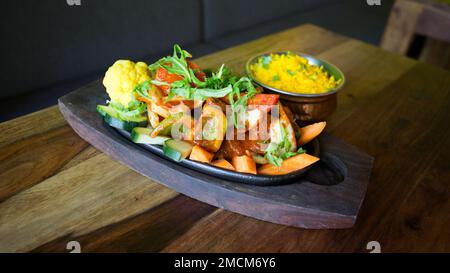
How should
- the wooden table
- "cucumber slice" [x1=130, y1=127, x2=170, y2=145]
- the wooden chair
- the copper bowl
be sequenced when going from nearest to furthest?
the wooden table, "cucumber slice" [x1=130, y1=127, x2=170, y2=145], the copper bowl, the wooden chair

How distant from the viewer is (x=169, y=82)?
103 cm

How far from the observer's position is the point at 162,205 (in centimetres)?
95

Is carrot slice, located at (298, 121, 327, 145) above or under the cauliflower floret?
under

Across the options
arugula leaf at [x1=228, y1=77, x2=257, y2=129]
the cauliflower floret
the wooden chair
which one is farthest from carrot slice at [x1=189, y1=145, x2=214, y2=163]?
the wooden chair

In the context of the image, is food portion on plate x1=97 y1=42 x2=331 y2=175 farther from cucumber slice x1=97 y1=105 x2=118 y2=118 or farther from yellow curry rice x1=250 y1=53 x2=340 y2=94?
yellow curry rice x1=250 y1=53 x2=340 y2=94

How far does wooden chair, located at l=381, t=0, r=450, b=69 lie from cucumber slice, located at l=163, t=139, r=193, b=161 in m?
2.25

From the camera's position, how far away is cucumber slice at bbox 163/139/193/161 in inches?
36.2

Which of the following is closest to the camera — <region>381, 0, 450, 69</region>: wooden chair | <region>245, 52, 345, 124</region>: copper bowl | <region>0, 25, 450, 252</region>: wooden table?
<region>0, 25, 450, 252</region>: wooden table

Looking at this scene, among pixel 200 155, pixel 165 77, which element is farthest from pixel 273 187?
pixel 165 77

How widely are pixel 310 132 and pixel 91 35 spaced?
1297mm

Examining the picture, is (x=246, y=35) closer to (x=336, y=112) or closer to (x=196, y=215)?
(x=336, y=112)

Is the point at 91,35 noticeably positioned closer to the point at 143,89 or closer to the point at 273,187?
the point at 143,89

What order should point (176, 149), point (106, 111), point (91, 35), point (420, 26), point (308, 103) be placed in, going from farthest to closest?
point (420, 26) < point (91, 35) < point (308, 103) < point (106, 111) < point (176, 149)
